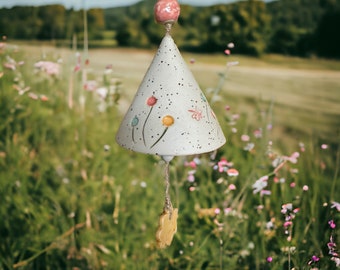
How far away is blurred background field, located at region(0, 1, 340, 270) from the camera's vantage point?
73.8 inches

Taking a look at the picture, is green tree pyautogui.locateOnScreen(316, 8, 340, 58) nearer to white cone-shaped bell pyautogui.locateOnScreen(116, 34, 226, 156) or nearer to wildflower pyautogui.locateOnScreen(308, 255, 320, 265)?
wildflower pyautogui.locateOnScreen(308, 255, 320, 265)

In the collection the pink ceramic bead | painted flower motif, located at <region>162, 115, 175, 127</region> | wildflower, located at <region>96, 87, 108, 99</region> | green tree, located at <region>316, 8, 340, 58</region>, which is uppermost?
the pink ceramic bead

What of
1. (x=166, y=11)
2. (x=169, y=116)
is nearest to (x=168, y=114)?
(x=169, y=116)

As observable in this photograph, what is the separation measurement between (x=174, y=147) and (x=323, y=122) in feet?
4.66

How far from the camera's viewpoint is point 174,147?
117cm

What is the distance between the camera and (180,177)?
2416 millimetres

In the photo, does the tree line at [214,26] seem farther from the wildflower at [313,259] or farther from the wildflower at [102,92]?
the wildflower at [313,259]

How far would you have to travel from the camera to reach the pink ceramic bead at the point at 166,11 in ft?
3.97

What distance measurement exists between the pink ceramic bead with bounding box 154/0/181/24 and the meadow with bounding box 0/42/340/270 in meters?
0.50

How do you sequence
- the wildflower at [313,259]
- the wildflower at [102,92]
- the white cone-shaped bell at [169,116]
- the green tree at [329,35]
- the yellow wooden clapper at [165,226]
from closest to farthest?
1. the white cone-shaped bell at [169,116]
2. the yellow wooden clapper at [165,226]
3. the wildflower at [313,259]
4. the wildflower at [102,92]
5. the green tree at [329,35]

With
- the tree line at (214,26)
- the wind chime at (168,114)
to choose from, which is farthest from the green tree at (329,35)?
the wind chime at (168,114)

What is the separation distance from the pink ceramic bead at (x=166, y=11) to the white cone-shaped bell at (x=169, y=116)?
6cm

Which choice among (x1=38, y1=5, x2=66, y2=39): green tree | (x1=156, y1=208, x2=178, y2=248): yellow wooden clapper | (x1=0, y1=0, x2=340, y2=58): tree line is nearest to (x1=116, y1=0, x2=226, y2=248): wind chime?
(x1=156, y1=208, x2=178, y2=248): yellow wooden clapper

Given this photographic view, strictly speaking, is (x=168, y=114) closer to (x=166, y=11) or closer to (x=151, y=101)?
(x=151, y=101)
